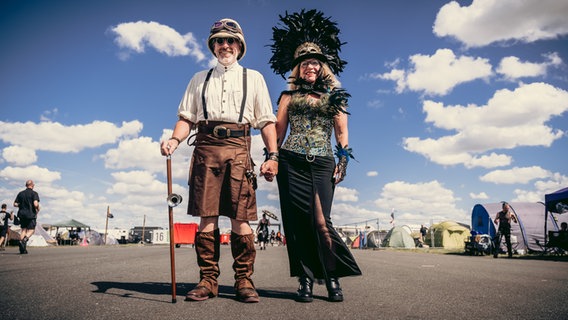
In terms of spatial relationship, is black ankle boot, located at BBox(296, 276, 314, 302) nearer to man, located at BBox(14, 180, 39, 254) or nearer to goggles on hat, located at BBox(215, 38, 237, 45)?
goggles on hat, located at BBox(215, 38, 237, 45)

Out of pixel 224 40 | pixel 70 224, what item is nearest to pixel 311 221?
pixel 224 40

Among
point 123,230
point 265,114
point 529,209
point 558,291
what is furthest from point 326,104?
point 123,230

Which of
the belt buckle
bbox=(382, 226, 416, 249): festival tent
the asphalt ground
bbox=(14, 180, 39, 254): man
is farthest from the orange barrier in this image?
the belt buckle

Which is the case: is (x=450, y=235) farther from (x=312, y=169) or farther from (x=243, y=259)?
(x=243, y=259)

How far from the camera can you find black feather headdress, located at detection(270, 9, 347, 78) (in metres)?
4.26

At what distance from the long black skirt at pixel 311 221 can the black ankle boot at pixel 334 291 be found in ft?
0.30

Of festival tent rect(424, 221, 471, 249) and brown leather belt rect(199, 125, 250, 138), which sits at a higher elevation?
brown leather belt rect(199, 125, 250, 138)

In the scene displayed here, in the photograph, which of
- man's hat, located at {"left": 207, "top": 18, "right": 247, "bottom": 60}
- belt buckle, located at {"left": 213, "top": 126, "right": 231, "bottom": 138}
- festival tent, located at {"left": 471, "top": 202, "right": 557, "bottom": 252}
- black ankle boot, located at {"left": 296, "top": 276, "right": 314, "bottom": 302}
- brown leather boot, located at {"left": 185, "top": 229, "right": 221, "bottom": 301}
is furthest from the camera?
festival tent, located at {"left": 471, "top": 202, "right": 557, "bottom": 252}

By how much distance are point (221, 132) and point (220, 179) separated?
0.44 m

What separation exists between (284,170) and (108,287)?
2179mm

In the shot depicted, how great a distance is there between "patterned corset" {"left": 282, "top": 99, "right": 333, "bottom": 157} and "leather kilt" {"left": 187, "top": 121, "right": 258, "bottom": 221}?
52 centimetres

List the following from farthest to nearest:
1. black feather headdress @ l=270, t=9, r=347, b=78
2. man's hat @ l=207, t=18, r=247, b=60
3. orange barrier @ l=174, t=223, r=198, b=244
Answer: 1. orange barrier @ l=174, t=223, r=198, b=244
2. black feather headdress @ l=270, t=9, r=347, b=78
3. man's hat @ l=207, t=18, r=247, b=60

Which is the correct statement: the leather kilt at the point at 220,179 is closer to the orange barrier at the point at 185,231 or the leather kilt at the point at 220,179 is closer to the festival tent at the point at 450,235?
the orange barrier at the point at 185,231

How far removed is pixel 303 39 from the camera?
14.0 ft
